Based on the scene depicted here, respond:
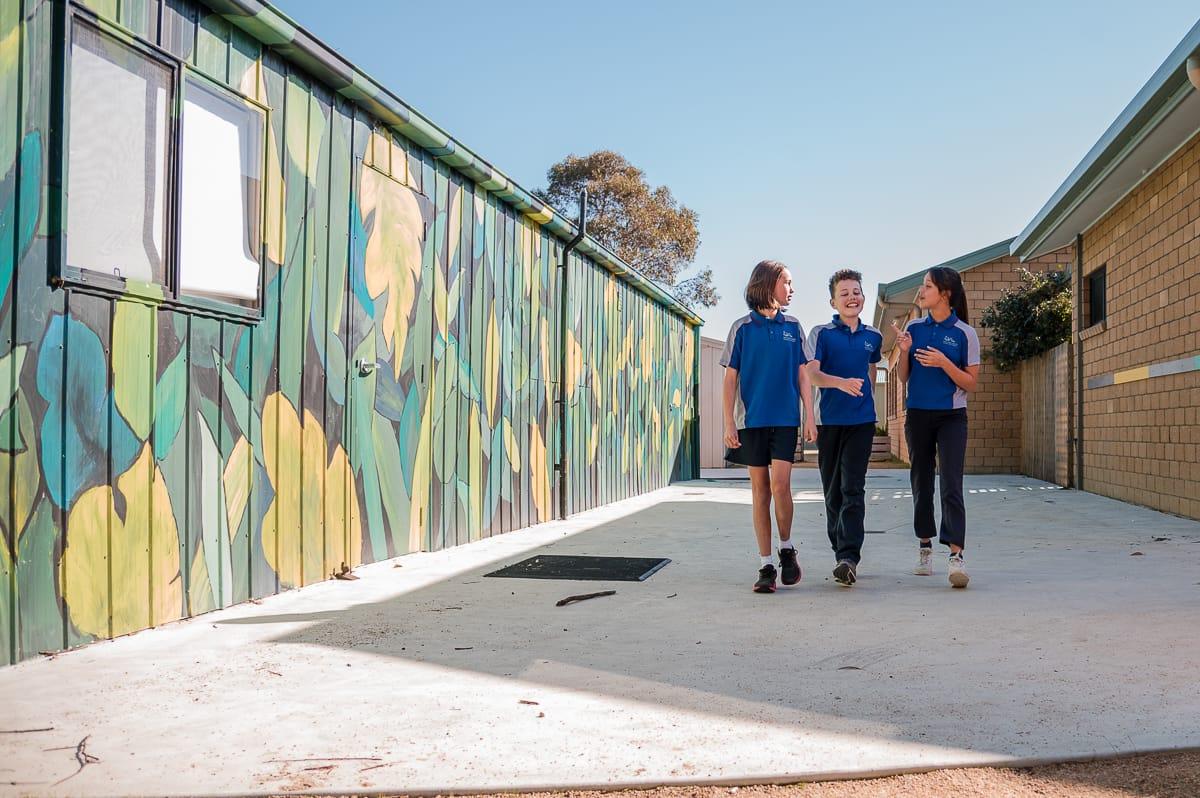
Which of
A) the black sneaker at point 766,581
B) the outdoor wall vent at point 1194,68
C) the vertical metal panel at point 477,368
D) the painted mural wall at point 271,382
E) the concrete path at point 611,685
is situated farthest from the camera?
the vertical metal panel at point 477,368

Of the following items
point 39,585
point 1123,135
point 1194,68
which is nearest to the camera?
point 39,585

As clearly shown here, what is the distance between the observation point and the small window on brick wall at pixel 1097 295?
1188 cm

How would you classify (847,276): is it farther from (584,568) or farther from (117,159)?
(117,159)

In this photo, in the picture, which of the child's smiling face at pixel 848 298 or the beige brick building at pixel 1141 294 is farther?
the beige brick building at pixel 1141 294

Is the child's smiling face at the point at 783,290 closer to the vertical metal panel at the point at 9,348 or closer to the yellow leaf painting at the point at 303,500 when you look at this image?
the yellow leaf painting at the point at 303,500

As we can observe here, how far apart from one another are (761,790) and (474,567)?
12.6 feet

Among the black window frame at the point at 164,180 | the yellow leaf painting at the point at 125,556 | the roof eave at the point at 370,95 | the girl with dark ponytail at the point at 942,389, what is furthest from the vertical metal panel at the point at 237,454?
the girl with dark ponytail at the point at 942,389

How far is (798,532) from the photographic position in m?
7.96

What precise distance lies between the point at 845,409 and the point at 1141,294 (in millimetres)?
6429

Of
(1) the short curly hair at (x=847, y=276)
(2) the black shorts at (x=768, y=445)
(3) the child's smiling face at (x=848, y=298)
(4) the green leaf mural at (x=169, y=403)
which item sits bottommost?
(2) the black shorts at (x=768, y=445)

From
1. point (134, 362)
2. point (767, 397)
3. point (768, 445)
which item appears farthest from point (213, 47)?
point (768, 445)

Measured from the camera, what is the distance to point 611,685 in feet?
10.4

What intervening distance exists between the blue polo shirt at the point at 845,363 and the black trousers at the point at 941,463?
0.89 feet

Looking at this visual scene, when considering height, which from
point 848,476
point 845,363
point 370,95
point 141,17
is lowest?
point 848,476
